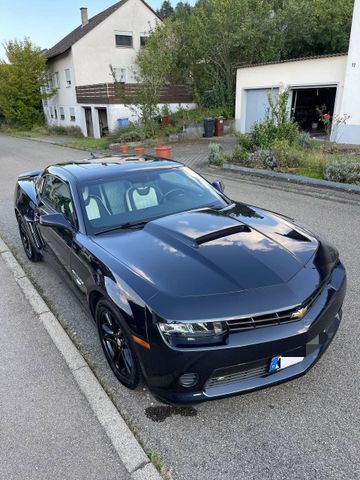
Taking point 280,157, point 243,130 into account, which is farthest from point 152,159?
point 243,130

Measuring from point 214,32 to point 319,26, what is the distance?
19.8ft

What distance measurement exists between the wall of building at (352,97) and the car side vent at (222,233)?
41.7ft

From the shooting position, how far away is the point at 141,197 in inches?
138

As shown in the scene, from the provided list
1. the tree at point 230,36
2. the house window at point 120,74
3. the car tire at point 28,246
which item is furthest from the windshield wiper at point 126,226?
the house window at point 120,74

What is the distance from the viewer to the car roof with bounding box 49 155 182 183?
3596mm

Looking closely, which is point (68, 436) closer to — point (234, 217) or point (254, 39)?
point (234, 217)

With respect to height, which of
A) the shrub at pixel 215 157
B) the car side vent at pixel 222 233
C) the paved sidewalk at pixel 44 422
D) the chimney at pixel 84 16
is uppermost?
the chimney at pixel 84 16

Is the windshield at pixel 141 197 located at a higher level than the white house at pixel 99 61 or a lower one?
lower

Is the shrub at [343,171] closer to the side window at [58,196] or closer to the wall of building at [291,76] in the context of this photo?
the side window at [58,196]

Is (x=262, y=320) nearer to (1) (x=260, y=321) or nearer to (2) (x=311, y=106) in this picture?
(1) (x=260, y=321)

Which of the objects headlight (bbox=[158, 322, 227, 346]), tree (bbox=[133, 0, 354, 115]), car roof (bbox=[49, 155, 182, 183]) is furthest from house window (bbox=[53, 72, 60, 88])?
headlight (bbox=[158, 322, 227, 346])

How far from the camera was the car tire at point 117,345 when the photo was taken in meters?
2.44

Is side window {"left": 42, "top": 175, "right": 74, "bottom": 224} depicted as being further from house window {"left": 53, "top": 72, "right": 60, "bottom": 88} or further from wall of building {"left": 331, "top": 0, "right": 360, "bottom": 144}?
house window {"left": 53, "top": 72, "right": 60, "bottom": 88}

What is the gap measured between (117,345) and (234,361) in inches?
38.6
